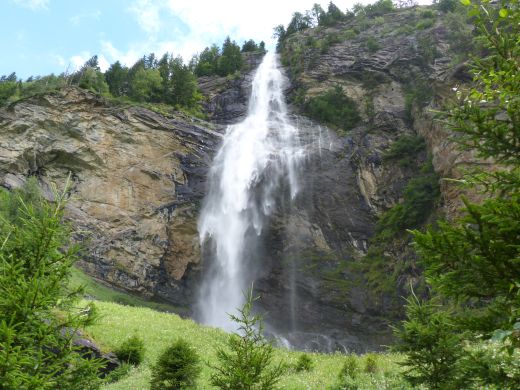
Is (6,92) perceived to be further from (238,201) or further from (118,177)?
(238,201)

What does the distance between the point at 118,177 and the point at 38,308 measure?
3539cm

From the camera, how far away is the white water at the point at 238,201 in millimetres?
35094

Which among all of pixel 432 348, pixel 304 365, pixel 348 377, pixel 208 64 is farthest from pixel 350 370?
pixel 208 64

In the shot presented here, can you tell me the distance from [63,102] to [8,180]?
9.00 metres

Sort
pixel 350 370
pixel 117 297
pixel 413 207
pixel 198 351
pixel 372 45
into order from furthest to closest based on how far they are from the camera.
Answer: pixel 372 45, pixel 413 207, pixel 117 297, pixel 198 351, pixel 350 370

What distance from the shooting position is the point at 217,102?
57.0 m

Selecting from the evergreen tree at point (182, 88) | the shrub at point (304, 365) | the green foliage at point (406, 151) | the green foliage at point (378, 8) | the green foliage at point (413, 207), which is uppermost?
the green foliage at point (378, 8)

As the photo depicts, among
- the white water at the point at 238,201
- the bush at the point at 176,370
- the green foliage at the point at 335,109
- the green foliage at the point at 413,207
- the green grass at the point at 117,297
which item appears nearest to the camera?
the bush at the point at 176,370

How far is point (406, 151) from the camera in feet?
135

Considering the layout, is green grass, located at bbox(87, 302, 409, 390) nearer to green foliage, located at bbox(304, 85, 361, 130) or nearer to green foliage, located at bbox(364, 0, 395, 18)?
green foliage, located at bbox(304, 85, 361, 130)

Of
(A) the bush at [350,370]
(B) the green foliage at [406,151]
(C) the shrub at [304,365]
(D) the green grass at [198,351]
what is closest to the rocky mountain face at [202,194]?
(B) the green foliage at [406,151]

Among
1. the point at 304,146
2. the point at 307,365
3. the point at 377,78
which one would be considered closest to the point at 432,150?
the point at 304,146

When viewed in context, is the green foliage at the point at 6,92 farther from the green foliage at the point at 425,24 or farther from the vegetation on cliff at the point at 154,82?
the green foliage at the point at 425,24

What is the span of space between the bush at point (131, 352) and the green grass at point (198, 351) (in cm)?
31
